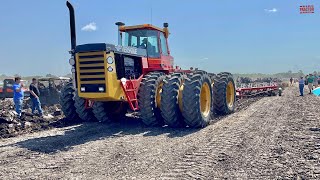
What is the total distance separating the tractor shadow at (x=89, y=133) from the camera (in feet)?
24.1

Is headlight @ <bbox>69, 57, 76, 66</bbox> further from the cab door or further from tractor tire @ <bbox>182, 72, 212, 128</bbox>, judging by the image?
the cab door

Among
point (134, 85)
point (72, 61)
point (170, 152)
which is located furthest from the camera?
point (134, 85)

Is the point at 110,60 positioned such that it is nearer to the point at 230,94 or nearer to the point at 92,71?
the point at 92,71

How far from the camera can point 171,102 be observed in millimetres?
8664

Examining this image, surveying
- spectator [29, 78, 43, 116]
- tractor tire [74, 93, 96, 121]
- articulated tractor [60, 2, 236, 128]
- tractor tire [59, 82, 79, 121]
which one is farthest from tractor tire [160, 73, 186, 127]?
spectator [29, 78, 43, 116]

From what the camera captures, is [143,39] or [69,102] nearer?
[143,39]

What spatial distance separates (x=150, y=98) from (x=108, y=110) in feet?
6.91

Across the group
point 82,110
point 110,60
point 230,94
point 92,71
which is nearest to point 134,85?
point 110,60

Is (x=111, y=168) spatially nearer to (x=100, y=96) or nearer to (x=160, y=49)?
(x=100, y=96)

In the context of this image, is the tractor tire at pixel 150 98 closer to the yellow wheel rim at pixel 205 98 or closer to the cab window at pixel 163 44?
the yellow wheel rim at pixel 205 98

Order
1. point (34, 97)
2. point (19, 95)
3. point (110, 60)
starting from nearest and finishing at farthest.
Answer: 1. point (110, 60)
2. point (19, 95)
3. point (34, 97)

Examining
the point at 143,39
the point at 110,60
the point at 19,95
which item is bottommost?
the point at 19,95

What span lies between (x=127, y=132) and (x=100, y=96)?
129 centimetres

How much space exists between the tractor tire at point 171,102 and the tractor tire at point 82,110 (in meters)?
2.68
